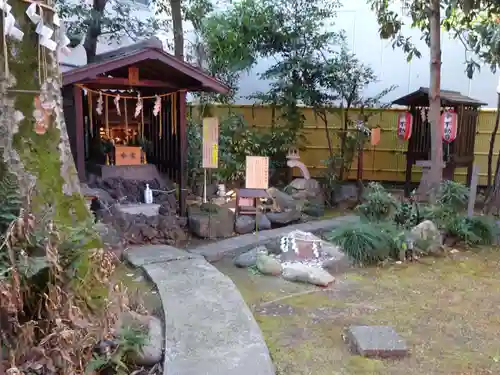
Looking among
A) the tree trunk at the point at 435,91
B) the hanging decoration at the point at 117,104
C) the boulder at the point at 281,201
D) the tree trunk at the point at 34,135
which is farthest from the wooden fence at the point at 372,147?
the tree trunk at the point at 34,135

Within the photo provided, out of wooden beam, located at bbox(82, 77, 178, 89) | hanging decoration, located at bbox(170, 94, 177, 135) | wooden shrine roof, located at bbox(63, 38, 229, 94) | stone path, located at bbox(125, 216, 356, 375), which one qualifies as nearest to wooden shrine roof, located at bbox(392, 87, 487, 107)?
wooden shrine roof, located at bbox(63, 38, 229, 94)

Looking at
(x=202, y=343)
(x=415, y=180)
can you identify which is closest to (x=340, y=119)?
(x=415, y=180)

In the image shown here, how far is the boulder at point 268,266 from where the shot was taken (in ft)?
19.0

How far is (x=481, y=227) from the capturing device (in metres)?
7.32

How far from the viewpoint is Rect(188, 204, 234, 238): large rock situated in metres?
7.14

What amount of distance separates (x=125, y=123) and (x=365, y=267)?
4.40 meters

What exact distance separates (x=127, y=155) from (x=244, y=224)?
2.18 m

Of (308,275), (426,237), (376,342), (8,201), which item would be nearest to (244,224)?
(308,275)

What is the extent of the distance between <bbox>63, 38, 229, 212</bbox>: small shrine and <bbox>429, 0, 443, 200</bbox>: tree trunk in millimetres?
3469

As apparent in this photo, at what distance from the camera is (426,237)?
6703 mm

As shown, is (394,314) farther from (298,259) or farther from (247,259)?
(247,259)

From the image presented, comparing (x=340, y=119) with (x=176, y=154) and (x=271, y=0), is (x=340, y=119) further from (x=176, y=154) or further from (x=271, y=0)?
(x=176, y=154)

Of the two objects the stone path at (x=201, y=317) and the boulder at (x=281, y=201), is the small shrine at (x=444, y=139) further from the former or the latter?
the stone path at (x=201, y=317)

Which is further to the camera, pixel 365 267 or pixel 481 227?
pixel 481 227
